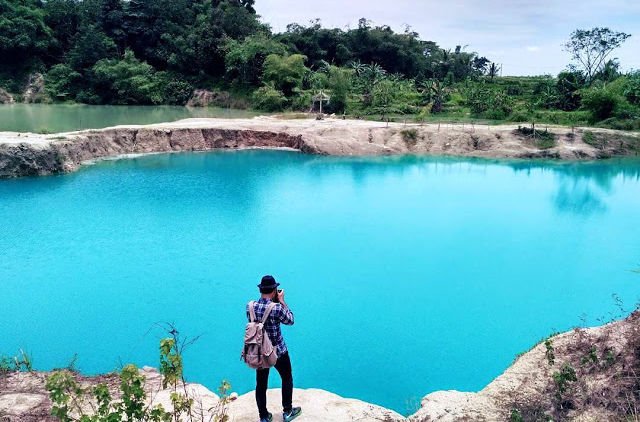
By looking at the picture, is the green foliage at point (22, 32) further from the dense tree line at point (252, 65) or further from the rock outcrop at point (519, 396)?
the rock outcrop at point (519, 396)

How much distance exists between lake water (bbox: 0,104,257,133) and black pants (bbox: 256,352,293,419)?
2149 centimetres

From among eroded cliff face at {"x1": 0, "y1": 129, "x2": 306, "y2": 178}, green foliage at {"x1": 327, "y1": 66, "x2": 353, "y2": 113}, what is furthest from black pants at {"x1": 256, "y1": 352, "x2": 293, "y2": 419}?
green foliage at {"x1": 327, "y1": 66, "x2": 353, "y2": 113}

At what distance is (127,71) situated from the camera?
3825 centimetres

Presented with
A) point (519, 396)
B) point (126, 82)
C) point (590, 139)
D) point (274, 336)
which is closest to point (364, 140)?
point (590, 139)

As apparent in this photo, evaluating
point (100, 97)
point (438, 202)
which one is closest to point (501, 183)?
point (438, 202)

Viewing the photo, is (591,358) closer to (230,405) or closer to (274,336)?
(274,336)

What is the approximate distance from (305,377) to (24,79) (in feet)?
137

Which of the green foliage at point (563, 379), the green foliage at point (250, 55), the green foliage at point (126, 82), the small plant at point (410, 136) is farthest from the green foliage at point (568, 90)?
the green foliage at point (563, 379)

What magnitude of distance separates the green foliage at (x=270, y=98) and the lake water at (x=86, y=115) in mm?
1110

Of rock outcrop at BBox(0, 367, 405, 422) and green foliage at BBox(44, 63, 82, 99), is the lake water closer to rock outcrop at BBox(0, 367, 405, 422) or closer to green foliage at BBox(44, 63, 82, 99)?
green foliage at BBox(44, 63, 82, 99)

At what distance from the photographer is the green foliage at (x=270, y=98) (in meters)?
34.0

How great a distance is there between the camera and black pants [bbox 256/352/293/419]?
14.9ft

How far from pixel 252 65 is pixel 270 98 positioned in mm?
5105

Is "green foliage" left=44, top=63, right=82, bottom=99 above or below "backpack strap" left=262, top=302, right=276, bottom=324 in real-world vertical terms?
above
